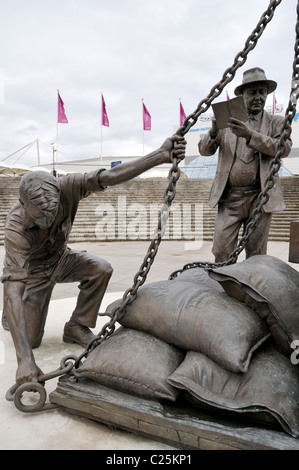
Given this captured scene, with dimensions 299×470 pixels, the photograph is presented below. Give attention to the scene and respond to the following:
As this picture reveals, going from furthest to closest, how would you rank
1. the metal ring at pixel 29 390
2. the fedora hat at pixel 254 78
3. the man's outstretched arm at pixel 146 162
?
the fedora hat at pixel 254 78, the man's outstretched arm at pixel 146 162, the metal ring at pixel 29 390

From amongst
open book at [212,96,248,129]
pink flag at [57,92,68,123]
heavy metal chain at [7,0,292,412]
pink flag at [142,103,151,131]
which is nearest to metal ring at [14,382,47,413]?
heavy metal chain at [7,0,292,412]

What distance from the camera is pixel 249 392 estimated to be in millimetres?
1394

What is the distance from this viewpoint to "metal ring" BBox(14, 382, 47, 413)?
1608mm

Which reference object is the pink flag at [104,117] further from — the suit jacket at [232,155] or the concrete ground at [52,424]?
the suit jacket at [232,155]

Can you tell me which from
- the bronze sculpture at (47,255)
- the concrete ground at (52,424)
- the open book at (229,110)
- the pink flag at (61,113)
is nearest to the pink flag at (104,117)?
the pink flag at (61,113)

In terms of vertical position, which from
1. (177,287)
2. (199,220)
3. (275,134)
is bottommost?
(199,220)

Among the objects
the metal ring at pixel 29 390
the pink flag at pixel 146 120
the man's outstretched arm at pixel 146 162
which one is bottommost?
the metal ring at pixel 29 390

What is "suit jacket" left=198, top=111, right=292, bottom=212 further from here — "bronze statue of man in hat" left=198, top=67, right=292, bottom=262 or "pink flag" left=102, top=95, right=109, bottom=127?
"pink flag" left=102, top=95, right=109, bottom=127

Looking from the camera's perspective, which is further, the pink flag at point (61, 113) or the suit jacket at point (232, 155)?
the pink flag at point (61, 113)

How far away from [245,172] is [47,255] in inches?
62.5

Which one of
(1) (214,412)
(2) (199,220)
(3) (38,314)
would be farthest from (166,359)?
(2) (199,220)

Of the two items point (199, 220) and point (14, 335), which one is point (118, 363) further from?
point (199, 220)

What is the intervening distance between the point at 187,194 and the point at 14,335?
15.7m

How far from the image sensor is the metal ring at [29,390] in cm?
161
